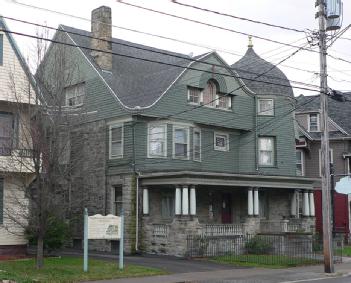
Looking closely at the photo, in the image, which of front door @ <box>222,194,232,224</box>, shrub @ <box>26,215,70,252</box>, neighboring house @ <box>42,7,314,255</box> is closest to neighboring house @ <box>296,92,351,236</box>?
neighboring house @ <box>42,7,314,255</box>

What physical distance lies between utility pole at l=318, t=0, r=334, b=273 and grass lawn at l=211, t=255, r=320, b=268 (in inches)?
95.9

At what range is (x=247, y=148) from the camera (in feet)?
110

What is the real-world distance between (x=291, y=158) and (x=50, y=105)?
18966 mm

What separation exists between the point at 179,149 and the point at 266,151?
252 inches

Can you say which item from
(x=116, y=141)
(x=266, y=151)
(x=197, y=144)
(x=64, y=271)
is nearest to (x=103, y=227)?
(x=64, y=271)

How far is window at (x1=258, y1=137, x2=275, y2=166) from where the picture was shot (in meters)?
34.0

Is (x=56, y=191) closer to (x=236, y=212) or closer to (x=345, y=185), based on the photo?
(x=345, y=185)

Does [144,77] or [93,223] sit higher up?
[144,77]

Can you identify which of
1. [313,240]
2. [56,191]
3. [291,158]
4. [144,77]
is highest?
[144,77]

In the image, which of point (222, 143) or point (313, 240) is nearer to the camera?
point (313, 240)

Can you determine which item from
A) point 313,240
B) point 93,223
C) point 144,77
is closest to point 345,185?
point 313,240

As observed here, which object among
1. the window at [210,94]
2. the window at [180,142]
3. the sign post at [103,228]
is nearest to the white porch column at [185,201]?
the window at [180,142]

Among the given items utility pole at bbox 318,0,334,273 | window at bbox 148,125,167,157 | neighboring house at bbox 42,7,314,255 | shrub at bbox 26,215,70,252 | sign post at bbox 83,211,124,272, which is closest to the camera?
sign post at bbox 83,211,124,272

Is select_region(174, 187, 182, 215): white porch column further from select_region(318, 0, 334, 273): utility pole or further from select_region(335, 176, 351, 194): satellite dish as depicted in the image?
select_region(318, 0, 334, 273): utility pole
